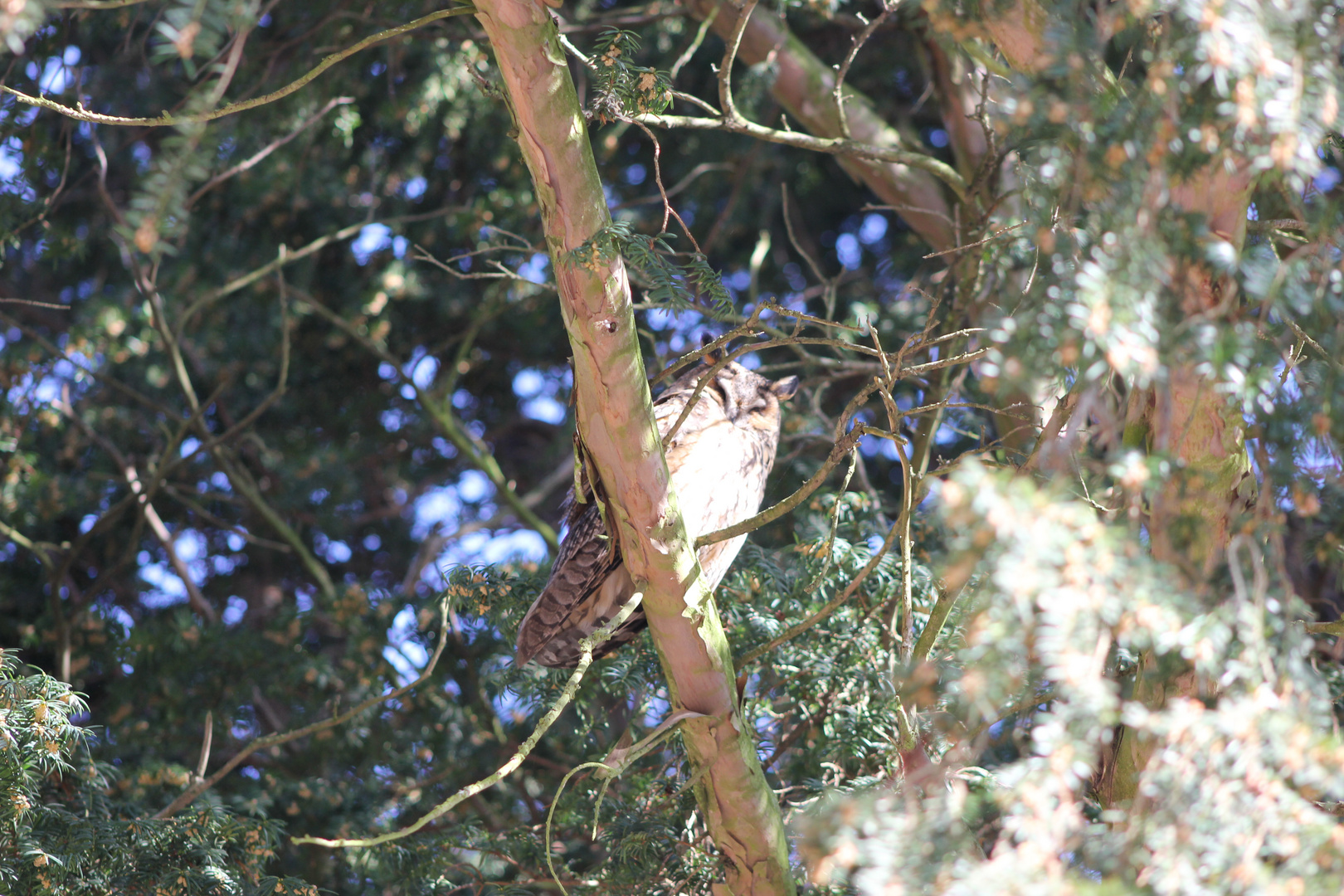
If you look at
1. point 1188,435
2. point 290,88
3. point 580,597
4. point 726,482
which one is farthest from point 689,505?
point 290,88

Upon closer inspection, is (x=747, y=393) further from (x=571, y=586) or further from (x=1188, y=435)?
(x=1188, y=435)

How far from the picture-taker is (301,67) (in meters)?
3.76

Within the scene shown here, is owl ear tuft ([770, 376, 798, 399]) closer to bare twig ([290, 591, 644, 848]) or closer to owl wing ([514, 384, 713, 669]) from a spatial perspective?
owl wing ([514, 384, 713, 669])

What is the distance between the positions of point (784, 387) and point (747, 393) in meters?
0.12

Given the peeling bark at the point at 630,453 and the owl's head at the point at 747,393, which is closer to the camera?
the peeling bark at the point at 630,453

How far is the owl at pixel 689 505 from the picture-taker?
94.9 inches

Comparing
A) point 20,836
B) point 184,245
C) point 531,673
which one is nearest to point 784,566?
point 531,673

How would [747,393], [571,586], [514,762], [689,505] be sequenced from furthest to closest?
1. [747,393]
2. [689,505]
3. [571,586]
4. [514,762]

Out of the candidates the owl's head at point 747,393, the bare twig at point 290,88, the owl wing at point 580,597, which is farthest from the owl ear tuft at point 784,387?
the bare twig at point 290,88

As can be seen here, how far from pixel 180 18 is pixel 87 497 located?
3601 millimetres

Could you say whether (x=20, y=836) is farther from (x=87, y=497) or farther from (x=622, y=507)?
(x=87, y=497)

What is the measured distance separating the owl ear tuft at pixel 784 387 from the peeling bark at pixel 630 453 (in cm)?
116

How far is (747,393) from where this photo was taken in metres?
2.97

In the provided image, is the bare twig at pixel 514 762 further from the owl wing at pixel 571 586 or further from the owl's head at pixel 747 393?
the owl's head at pixel 747 393
